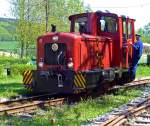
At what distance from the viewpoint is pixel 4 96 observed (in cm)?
1698

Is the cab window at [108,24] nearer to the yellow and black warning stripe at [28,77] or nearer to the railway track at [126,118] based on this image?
the yellow and black warning stripe at [28,77]

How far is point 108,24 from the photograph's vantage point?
1808 centimetres

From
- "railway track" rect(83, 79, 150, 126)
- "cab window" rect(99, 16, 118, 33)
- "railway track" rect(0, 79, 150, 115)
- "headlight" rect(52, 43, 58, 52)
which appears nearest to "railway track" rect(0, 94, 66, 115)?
"railway track" rect(0, 79, 150, 115)

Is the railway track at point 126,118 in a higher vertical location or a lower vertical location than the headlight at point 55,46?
lower

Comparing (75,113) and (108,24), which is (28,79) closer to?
(108,24)

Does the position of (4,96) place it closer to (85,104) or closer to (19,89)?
(19,89)

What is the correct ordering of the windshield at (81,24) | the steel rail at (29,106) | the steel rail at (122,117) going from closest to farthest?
the steel rail at (122,117) < the steel rail at (29,106) < the windshield at (81,24)

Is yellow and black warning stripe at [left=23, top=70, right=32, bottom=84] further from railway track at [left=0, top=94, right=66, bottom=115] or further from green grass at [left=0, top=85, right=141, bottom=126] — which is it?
green grass at [left=0, top=85, right=141, bottom=126]

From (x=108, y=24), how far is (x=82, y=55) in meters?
2.26

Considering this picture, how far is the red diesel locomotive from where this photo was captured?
52.1 feet

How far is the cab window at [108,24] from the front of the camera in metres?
17.9

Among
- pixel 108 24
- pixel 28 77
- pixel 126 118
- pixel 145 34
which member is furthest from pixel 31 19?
pixel 145 34

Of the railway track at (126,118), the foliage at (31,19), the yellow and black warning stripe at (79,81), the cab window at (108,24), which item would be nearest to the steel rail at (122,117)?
the railway track at (126,118)

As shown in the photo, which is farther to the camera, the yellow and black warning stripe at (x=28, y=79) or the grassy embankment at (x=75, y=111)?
the yellow and black warning stripe at (x=28, y=79)
